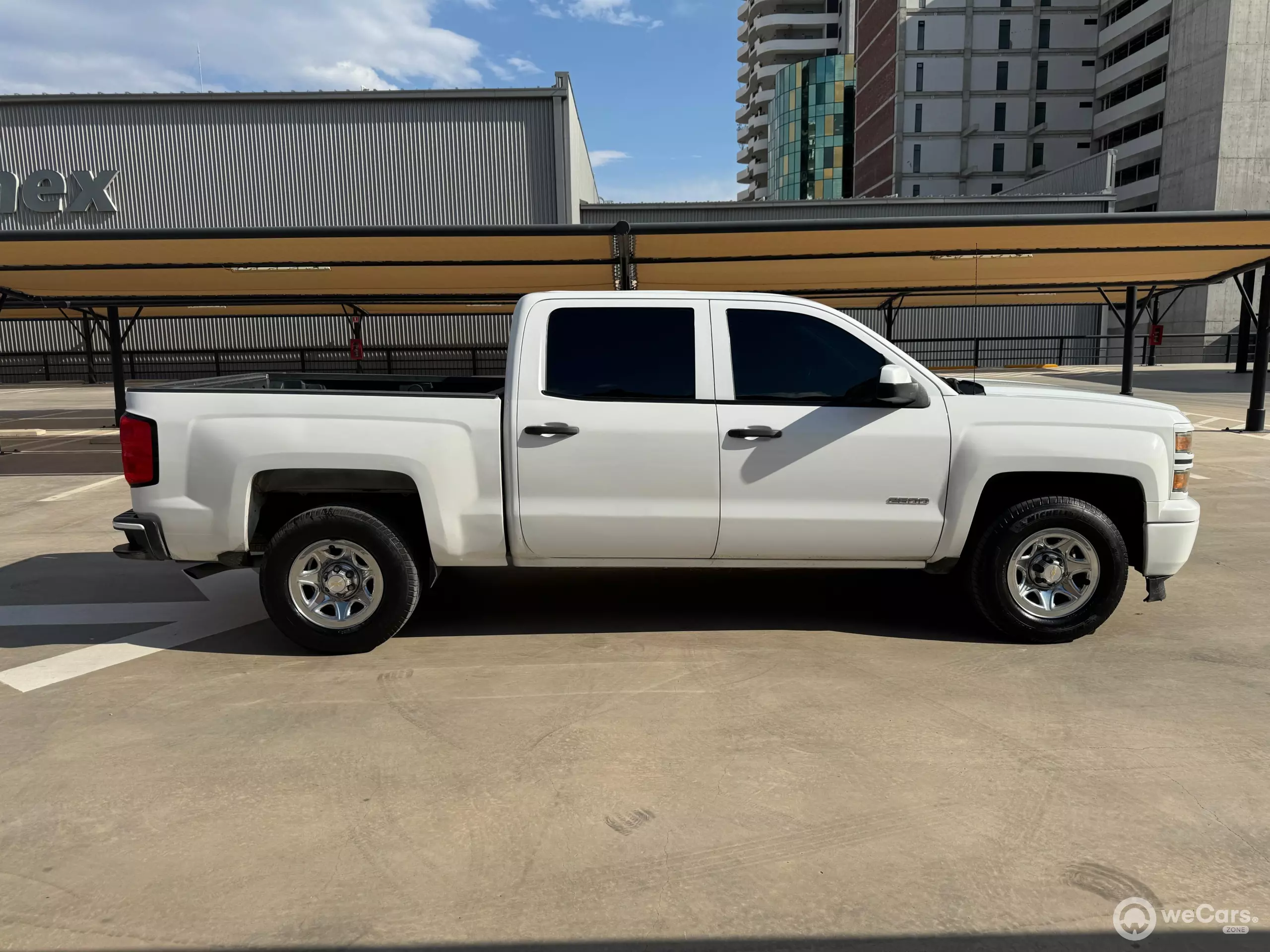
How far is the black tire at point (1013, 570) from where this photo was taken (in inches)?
183

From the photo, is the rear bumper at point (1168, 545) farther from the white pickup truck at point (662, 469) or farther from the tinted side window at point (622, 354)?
the tinted side window at point (622, 354)

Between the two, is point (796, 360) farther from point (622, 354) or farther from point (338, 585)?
point (338, 585)

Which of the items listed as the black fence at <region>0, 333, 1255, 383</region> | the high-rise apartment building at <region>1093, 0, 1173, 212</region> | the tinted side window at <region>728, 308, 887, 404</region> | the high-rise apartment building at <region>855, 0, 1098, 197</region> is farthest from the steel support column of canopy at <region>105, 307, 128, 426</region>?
the high-rise apartment building at <region>855, 0, 1098, 197</region>

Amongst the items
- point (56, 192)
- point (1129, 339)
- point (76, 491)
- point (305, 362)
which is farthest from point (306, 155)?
point (1129, 339)

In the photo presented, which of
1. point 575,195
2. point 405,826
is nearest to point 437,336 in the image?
point 575,195

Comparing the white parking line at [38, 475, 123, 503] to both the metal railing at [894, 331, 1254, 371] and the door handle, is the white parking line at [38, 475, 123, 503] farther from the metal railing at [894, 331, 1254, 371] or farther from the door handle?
the metal railing at [894, 331, 1254, 371]

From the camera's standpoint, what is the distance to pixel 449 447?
459 cm

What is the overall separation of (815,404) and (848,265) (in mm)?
8861

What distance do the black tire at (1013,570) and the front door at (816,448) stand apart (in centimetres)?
34

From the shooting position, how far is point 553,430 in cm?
457

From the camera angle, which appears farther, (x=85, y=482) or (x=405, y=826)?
(x=85, y=482)

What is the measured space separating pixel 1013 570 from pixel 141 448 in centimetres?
485

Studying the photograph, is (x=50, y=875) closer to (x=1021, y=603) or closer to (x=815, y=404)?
(x=815, y=404)
